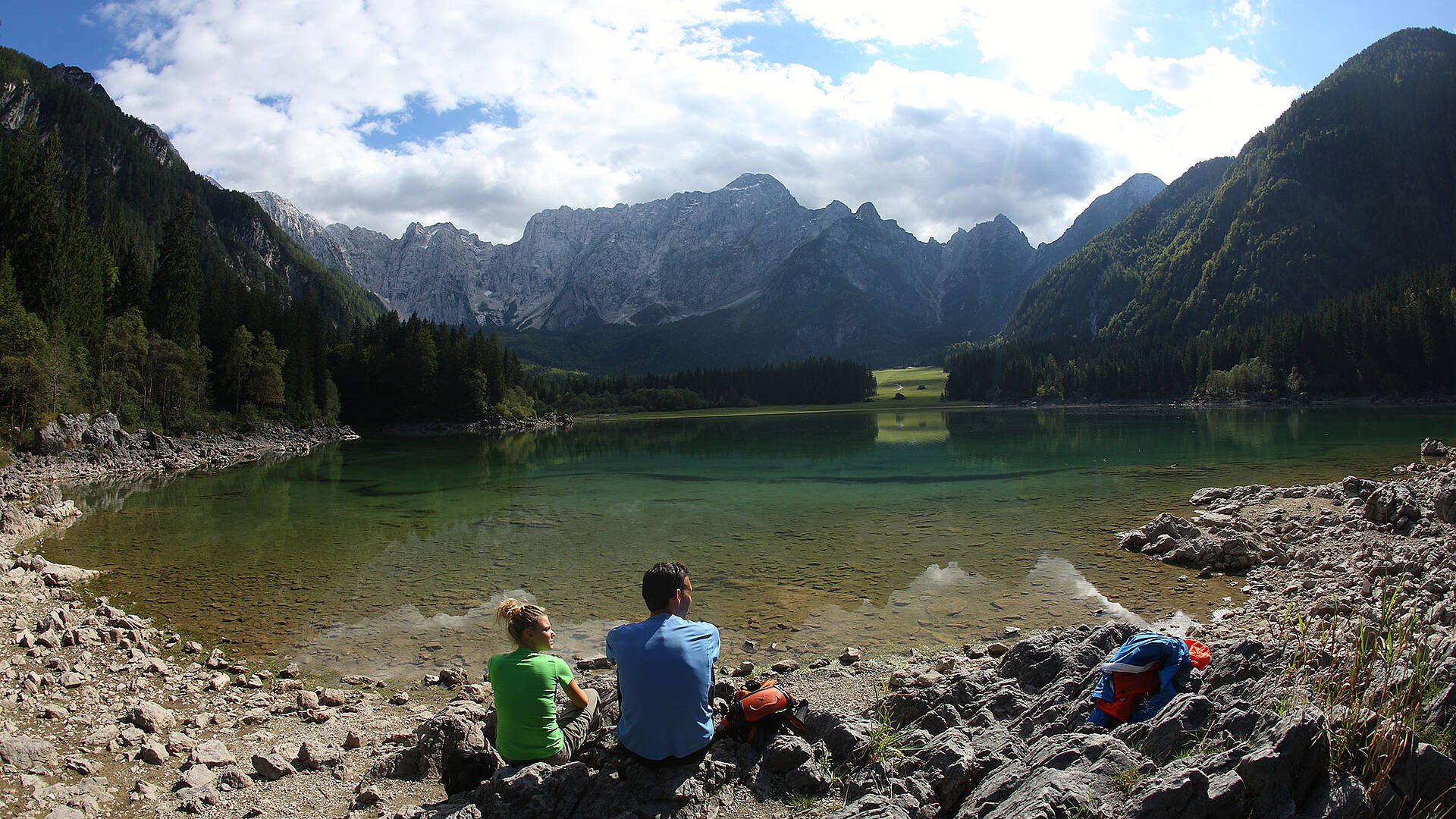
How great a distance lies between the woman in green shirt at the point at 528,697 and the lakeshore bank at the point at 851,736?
0.35m

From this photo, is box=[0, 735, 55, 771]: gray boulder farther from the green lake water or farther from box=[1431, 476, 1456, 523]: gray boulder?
box=[1431, 476, 1456, 523]: gray boulder

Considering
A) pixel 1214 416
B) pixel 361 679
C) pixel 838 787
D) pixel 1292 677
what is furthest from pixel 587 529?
pixel 1214 416

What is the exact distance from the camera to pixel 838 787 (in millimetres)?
6824

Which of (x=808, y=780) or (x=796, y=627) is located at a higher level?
(x=808, y=780)

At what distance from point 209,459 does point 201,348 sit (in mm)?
25968

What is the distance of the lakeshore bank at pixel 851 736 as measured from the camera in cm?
473

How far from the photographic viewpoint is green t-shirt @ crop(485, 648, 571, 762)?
279 inches

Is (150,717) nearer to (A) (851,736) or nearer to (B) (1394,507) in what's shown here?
(A) (851,736)

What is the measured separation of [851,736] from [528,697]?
11.3 feet

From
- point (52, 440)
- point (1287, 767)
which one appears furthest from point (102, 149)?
point (1287, 767)

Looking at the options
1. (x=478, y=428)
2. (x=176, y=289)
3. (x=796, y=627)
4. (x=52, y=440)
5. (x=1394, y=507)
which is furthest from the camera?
(x=478, y=428)

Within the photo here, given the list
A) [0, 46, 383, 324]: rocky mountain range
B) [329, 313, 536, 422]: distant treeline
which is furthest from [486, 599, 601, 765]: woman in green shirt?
[0, 46, 383, 324]: rocky mountain range

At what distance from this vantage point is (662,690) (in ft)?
21.7

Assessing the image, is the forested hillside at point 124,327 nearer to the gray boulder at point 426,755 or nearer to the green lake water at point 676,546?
the green lake water at point 676,546
